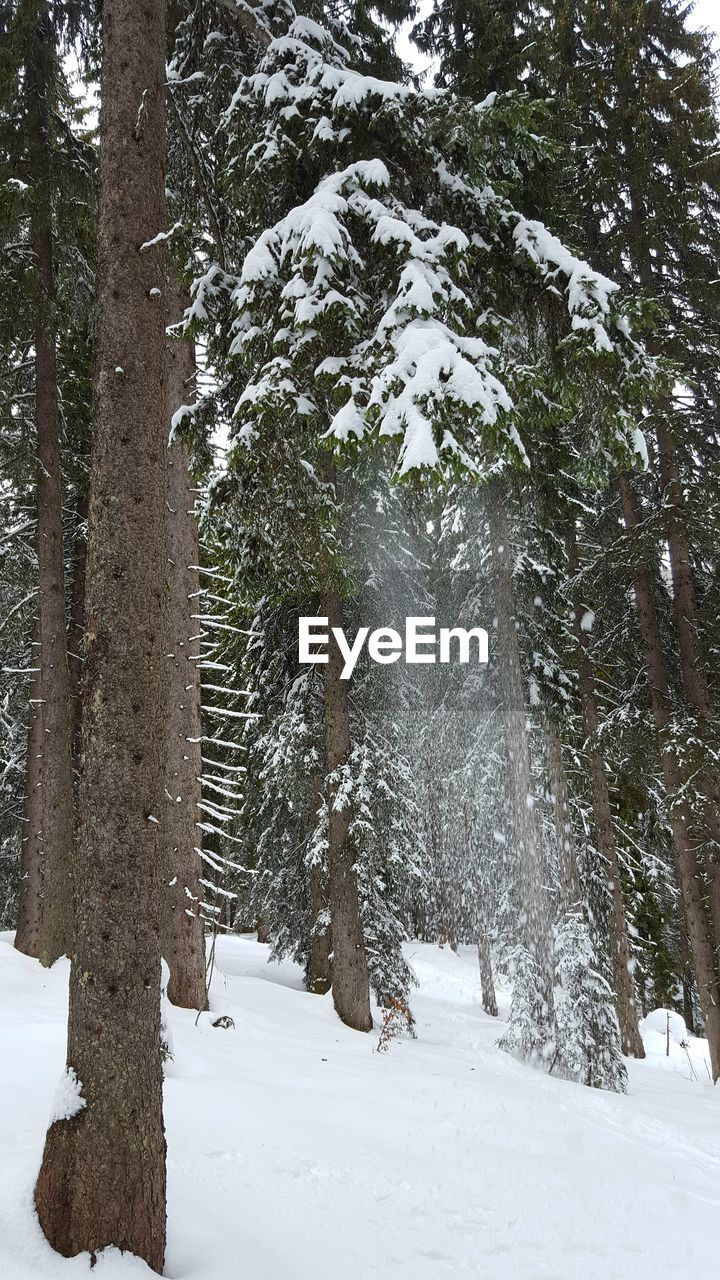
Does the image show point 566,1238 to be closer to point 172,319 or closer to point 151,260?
point 151,260

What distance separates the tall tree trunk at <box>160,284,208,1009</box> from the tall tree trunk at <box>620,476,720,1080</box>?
648cm

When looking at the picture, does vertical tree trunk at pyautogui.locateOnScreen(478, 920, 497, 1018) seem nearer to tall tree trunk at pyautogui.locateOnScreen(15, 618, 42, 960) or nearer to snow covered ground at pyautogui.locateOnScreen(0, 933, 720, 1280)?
tall tree trunk at pyautogui.locateOnScreen(15, 618, 42, 960)

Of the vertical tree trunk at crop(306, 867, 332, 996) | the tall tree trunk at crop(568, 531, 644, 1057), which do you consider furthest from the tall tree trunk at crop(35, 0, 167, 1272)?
the tall tree trunk at crop(568, 531, 644, 1057)

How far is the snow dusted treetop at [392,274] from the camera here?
13.8 feet

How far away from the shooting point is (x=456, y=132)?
207 inches

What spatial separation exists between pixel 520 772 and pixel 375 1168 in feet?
20.1

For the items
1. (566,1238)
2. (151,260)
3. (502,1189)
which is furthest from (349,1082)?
(151,260)

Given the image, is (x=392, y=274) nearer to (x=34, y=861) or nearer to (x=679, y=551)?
(x=679, y=551)

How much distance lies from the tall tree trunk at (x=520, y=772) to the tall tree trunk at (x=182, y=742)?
165 inches

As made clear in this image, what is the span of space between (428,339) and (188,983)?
634cm

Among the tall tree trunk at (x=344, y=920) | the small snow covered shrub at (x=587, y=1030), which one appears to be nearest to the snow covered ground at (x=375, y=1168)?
the small snow covered shrub at (x=587, y=1030)

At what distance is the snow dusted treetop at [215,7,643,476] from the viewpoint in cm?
419

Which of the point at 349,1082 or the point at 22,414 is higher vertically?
the point at 22,414

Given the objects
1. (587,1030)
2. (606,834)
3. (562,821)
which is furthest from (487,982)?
(587,1030)
